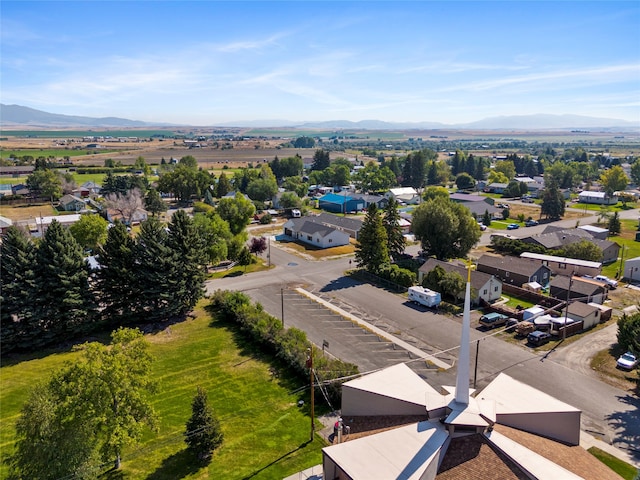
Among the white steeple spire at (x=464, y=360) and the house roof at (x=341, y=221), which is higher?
the white steeple spire at (x=464, y=360)

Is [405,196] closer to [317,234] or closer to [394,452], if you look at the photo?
[317,234]

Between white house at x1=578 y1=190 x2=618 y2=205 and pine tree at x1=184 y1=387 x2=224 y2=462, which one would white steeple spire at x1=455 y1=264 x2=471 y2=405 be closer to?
pine tree at x1=184 y1=387 x2=224 y2=462

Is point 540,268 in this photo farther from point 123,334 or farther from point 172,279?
point 123,334

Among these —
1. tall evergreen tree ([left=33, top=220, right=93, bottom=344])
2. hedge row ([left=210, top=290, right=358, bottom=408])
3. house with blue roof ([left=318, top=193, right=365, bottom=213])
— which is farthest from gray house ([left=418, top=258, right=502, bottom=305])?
house with blue roof ([left=318, top=193, right=365, bottom=213])

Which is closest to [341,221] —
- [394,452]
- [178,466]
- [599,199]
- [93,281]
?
[93,281]

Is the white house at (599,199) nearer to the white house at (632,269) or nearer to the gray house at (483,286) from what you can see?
the white house at (632,269)

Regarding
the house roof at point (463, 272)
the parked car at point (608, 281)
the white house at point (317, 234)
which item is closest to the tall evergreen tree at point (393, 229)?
the house roof at point (463, 272)
